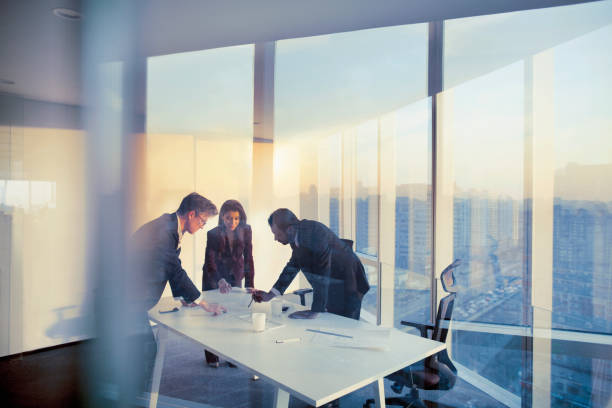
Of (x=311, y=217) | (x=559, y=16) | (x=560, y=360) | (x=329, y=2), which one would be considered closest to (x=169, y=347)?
(x=311, y=217)

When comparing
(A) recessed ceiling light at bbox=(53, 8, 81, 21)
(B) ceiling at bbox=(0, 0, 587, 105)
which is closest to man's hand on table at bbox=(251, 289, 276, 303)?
(B) ceiling at bbox=(0, 0, 587, 105)

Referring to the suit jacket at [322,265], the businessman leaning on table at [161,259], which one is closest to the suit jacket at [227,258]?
the businessman leaning on table at [161,259]

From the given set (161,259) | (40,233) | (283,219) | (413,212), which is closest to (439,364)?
(413,212)

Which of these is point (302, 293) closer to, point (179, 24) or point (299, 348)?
point (299, 348)

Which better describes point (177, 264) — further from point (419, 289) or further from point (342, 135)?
point (419, 289)

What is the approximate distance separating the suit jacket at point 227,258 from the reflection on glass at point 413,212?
104 cm

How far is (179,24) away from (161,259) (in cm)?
138

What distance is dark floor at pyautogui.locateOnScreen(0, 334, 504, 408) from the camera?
1.85m

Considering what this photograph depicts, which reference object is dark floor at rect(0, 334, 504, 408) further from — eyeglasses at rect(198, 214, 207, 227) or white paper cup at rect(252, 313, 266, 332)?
eyeglasses at rect(198, 214, 207, 227)

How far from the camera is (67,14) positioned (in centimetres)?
176

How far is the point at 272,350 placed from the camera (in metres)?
1.58

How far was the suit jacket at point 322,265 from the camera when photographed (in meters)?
2.08

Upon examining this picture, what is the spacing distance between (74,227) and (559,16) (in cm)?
318

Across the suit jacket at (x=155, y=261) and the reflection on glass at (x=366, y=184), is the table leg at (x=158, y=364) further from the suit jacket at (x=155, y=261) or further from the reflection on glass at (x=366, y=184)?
the reflection on glass at (x=366, y=184)
